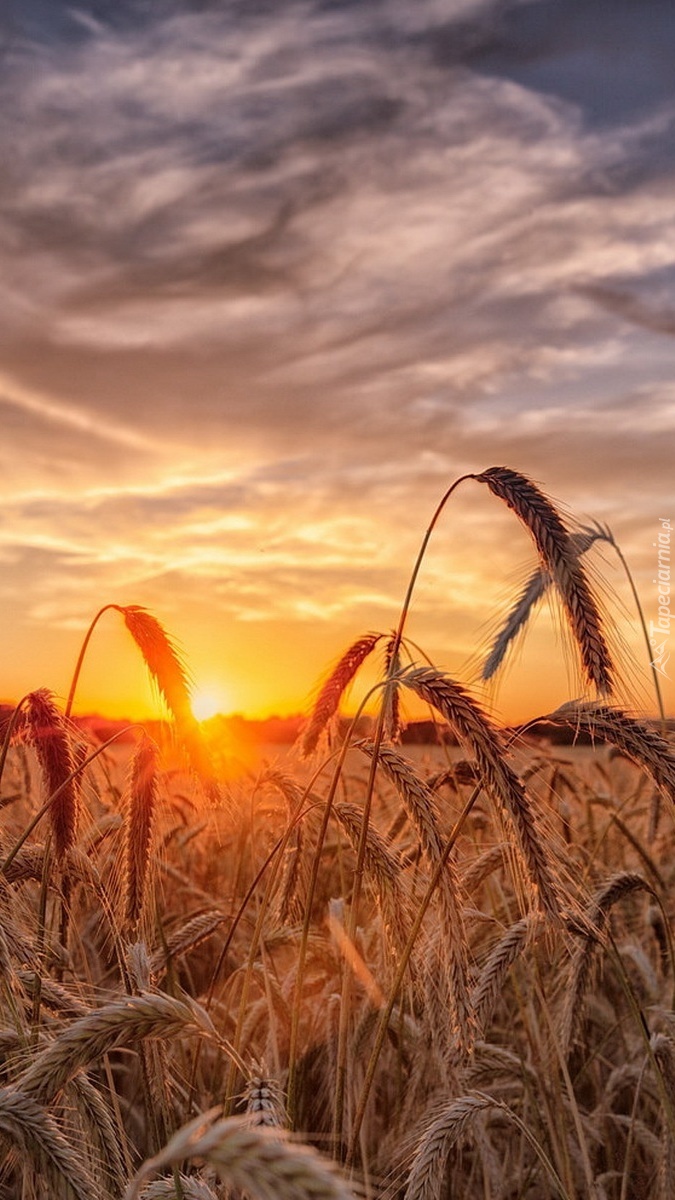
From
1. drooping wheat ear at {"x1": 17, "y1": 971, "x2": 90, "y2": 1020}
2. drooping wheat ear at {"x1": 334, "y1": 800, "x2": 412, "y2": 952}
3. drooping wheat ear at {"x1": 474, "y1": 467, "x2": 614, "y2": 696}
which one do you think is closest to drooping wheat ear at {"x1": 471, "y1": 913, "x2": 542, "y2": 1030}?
drooping wheat ear at {"x1": 334, "y1": 800, "x2": 412, "y2": 952}

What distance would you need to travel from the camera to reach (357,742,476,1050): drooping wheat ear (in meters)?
2.77

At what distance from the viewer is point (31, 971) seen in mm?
3240

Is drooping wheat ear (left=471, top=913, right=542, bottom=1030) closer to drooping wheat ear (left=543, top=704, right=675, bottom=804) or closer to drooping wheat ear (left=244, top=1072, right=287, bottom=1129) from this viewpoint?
drooping wheat ear (left=543, top=704, right=675, bottom=804)

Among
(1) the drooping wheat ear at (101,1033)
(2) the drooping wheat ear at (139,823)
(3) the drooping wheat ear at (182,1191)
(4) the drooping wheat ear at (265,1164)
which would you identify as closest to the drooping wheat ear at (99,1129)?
(3) the drooping wheat ear at (182,1191)

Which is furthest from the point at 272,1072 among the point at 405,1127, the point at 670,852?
the point at 670,852

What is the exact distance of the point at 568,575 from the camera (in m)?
3.18

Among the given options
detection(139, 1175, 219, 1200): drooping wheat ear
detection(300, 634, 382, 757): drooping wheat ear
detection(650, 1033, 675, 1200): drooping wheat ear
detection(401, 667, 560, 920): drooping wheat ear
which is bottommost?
detection(650, 1033, 675, 1200): drooping wheat ear

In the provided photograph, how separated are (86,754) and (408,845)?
154 cm

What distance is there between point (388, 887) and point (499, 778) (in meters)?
0.71

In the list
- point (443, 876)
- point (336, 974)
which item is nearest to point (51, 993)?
point (443, 876)

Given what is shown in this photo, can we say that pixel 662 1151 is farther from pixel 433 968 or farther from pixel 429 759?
pixel 429 759

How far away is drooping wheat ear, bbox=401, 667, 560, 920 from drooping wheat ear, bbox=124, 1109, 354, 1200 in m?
1.37

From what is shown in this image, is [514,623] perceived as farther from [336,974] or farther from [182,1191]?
[182,1191]

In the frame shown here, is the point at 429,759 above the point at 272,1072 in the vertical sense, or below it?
above
